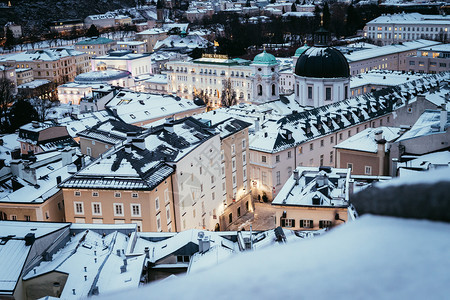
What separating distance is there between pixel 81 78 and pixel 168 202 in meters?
47.9

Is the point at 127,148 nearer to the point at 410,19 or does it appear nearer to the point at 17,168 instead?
the point at 17,168

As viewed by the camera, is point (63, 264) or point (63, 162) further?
point (63, 162)

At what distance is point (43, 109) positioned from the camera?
59219 mm

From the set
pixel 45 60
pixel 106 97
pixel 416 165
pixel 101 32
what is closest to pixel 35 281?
pixel 416 165

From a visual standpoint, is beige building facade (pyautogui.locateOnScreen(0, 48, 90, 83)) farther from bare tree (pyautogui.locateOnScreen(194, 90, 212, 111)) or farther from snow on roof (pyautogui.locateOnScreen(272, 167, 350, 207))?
snow on roof (pyautogui.locateOnScreen(272, 167, 350, 207))

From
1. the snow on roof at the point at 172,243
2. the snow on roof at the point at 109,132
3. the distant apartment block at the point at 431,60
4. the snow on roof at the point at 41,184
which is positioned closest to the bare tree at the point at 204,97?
the distant apartment block at the point at 431,60

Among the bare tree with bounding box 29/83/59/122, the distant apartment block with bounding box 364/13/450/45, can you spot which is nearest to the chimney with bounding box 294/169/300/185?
the bare tree with bounding box 29/83/59/122

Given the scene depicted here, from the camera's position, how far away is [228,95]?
66.5 m

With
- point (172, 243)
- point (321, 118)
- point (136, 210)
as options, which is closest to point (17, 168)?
point (136, 210)

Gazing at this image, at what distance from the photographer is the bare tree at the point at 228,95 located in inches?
2609

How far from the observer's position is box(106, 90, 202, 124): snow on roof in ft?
149

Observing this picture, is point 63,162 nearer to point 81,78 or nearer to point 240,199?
point 240,199

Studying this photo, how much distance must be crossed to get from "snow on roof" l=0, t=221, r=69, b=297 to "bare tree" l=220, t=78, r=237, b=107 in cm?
4590

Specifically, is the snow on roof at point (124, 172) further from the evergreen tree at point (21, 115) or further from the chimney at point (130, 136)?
the evergreen tree at point (21, 115)
